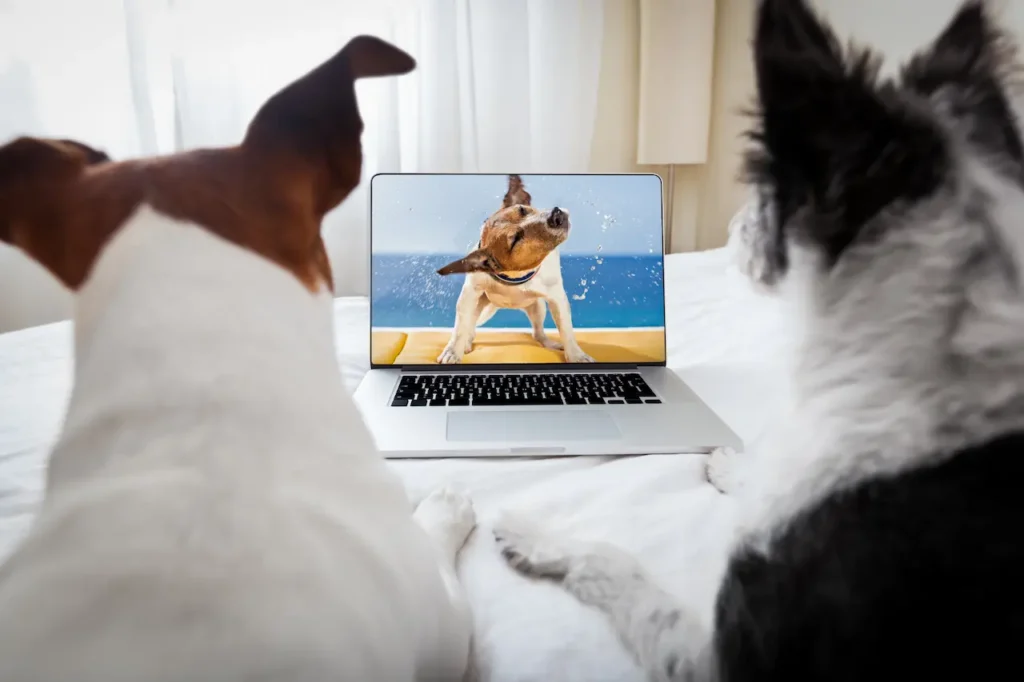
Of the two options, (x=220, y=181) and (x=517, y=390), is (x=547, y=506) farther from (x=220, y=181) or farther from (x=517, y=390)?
(x=220, y=181)

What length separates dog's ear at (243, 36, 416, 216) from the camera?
Answer: 0.38 m

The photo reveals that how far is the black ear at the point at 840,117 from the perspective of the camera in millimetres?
415

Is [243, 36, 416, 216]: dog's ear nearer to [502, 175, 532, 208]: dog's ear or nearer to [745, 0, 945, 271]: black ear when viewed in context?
[745, 0, 945, 271]: black ear

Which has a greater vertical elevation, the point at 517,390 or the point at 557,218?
the point at 557,218

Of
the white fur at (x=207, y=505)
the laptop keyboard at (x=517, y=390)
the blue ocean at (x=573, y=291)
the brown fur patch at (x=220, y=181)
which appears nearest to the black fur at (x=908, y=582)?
the white fur at (x=207, y=505)

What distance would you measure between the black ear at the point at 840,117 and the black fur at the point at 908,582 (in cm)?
17

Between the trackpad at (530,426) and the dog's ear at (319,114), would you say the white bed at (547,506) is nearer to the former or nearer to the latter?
the trackpad at (530,426)

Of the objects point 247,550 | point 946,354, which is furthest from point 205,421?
point 946,354

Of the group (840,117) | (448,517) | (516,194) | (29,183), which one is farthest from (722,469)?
(29,183)

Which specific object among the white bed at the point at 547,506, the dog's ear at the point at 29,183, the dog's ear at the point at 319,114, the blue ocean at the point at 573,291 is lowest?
the white bed at the point at 547,506

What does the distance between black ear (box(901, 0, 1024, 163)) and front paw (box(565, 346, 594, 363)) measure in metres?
0.67

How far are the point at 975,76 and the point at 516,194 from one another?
2.18ft

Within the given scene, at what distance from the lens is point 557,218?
980 mm

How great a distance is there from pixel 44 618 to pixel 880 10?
937 millimetres
